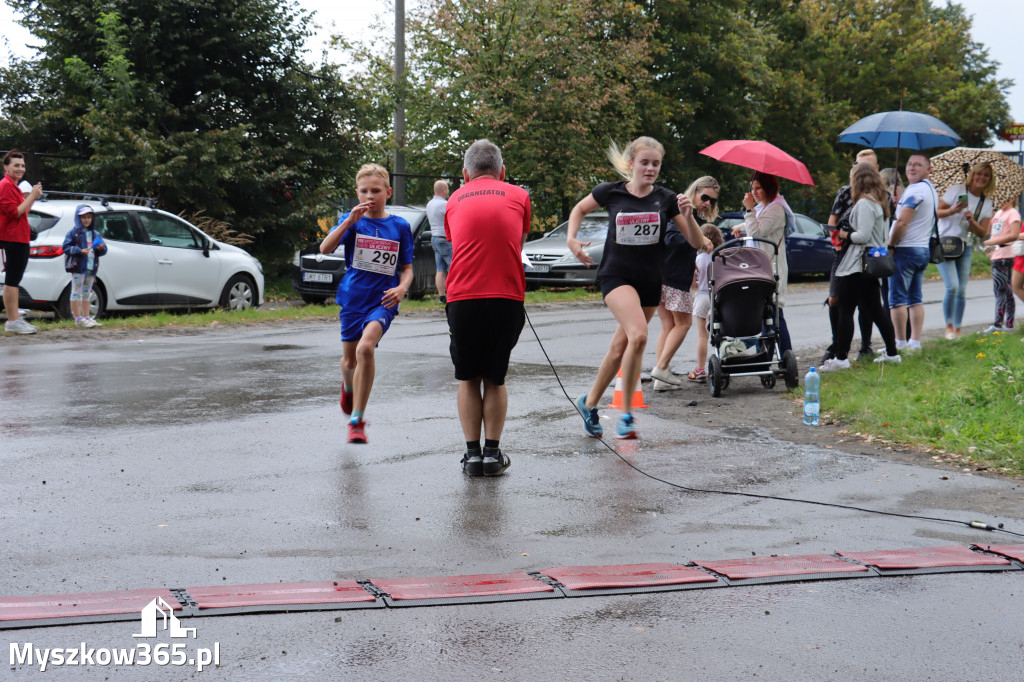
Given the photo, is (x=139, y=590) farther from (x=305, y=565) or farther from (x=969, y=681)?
(x=969, y=681)

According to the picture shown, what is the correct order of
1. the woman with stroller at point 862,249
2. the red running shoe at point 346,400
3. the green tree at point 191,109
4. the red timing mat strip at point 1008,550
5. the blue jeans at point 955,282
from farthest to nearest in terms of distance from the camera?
the green tree at point 191,109
the blue jeans at point 955,282
the woman with stroller at point 862,249
the red running shoe at point 346,400
the red timing mat strip at point 1008,550

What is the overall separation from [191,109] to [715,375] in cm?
1561

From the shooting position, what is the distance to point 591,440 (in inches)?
316

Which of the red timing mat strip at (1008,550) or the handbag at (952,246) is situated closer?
the red timing mat strip at (1008,550)

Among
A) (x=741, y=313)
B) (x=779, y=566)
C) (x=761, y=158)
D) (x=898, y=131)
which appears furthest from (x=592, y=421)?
(x=898, y=131)

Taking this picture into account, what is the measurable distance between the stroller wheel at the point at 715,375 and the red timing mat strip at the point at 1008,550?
15.1ft

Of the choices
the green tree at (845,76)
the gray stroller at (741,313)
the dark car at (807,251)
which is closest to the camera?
the gray stroller at (741,313)

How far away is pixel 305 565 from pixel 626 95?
2685 centimetres

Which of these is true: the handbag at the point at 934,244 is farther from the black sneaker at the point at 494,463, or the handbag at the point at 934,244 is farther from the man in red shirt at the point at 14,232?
the man in red shirt at the point at 14,232

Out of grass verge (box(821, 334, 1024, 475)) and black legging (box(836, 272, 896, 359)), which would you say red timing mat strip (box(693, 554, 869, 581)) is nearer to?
grass verge (box(821, 334, 1024, 475))

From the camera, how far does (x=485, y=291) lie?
21.7 feet

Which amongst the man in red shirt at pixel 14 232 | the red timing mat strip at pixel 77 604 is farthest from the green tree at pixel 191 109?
the red timing mat strip at pixel 77 604

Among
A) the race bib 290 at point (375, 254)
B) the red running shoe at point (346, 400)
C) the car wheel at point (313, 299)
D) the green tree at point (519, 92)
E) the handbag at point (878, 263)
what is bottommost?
the car wheel at point (313, 299)

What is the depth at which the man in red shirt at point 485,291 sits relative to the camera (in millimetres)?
6641
